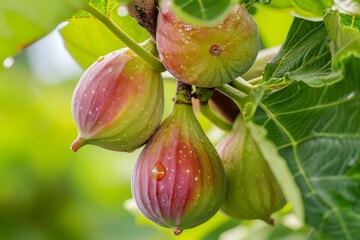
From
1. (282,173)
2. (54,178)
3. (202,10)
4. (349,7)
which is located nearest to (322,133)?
Answer: (282,173)

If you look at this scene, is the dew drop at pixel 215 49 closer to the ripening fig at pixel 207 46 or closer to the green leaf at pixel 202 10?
the ripening fig at pixel 207 46

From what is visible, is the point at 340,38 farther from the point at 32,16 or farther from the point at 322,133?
the point at 32,16

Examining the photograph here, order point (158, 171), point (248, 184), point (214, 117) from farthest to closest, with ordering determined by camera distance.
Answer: point (214, 117) < point (248, 184) < point (158, 171)

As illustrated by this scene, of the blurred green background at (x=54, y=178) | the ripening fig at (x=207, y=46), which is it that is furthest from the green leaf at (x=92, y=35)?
the blurred green background at (x=54, y=178)

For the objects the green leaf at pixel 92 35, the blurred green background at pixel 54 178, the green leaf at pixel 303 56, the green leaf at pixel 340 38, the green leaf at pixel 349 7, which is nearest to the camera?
the green leaf at pixel 340 38

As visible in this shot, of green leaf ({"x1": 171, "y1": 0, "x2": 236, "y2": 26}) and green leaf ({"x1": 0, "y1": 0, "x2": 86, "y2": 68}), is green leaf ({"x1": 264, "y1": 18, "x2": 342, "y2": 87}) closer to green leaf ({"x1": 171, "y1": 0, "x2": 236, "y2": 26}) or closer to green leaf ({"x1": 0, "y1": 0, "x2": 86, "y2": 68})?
green leaf ({"x1": 171, "y1": 0, "x2": 236, "y2": 26})

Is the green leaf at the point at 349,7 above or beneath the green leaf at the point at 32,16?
beneath
